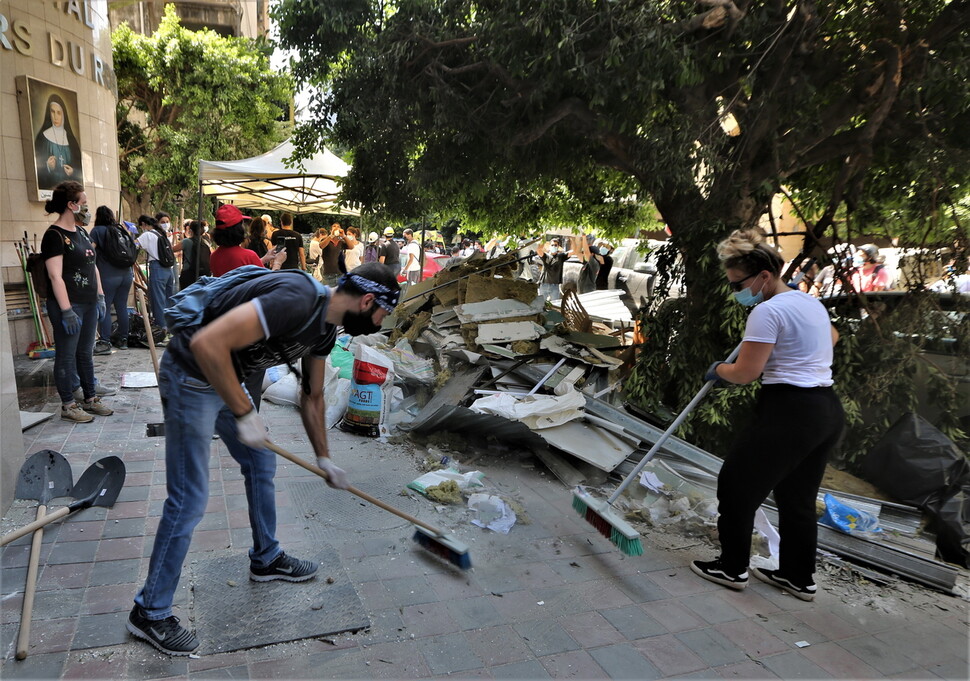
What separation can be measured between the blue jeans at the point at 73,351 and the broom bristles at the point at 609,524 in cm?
410

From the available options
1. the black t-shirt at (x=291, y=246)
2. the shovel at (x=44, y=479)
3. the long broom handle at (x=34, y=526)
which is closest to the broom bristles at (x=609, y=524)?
the long broom handle at (x=34, y=526)

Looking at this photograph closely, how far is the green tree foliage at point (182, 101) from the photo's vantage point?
1562cm

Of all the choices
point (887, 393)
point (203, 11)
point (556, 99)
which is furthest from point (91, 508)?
point (203, 11)

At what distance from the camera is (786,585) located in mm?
3412

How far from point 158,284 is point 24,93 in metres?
2.62

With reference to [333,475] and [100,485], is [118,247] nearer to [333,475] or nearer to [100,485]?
[100,485]

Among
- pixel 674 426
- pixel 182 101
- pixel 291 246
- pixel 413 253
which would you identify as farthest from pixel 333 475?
pixel 182 101

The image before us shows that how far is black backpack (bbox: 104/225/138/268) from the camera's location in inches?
238

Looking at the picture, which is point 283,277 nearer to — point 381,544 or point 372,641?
point 372,641

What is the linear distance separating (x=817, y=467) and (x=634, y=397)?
2.40 meters

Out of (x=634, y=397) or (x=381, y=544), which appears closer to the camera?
(x=381, y=544)

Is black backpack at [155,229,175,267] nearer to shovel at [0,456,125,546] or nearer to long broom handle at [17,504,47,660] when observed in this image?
shovel at [0,456,125,546]

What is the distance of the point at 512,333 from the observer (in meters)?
6.64

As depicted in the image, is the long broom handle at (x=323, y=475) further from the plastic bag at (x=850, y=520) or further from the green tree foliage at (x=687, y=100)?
the green tree foliage at (x=687, y=100)
